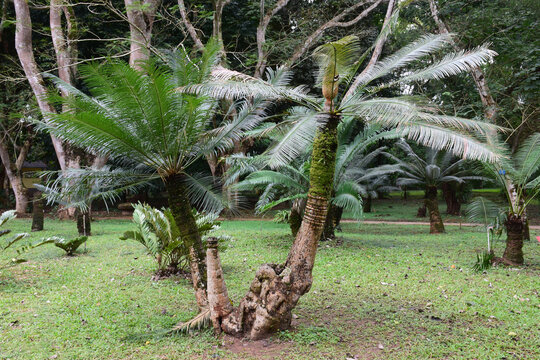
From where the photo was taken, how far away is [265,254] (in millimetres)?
9023

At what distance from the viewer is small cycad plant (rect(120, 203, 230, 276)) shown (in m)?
6.68

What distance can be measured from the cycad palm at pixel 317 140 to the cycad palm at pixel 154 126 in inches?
12.3

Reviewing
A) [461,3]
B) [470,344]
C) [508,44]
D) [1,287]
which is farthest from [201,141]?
[508,44]

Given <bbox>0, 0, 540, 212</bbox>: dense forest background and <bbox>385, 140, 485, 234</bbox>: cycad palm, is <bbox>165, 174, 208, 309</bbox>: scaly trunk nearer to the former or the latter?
<bbox>0, 0, 540, 212</bbox>: dense forest background

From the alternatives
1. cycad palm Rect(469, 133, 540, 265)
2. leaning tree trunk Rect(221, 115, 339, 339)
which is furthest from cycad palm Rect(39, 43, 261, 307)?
cycad palm Rect(469, 133, 540, 265)

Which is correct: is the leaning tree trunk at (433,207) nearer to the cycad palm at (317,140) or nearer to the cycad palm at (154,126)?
the cycad palm at (317,140)

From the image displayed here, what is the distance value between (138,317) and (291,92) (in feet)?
11.4

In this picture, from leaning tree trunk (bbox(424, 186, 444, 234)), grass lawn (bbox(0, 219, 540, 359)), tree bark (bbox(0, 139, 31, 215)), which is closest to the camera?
grass lawn (bbox(0, 219, 540, 359))

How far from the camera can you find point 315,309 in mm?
5379

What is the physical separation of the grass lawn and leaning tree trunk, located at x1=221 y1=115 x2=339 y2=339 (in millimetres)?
186

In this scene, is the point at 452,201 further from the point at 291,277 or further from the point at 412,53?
the point at 291,277

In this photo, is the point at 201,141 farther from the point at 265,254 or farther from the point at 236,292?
the point at 265,254

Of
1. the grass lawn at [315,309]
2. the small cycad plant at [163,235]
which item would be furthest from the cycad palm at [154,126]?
the small cycad plant at [163,235]

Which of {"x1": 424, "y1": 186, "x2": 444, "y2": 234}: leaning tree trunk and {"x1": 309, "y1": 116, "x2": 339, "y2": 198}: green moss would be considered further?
{"x1": 424, "y1": 186, "x2": 444, "y2": 234}: leaning tree trunk
